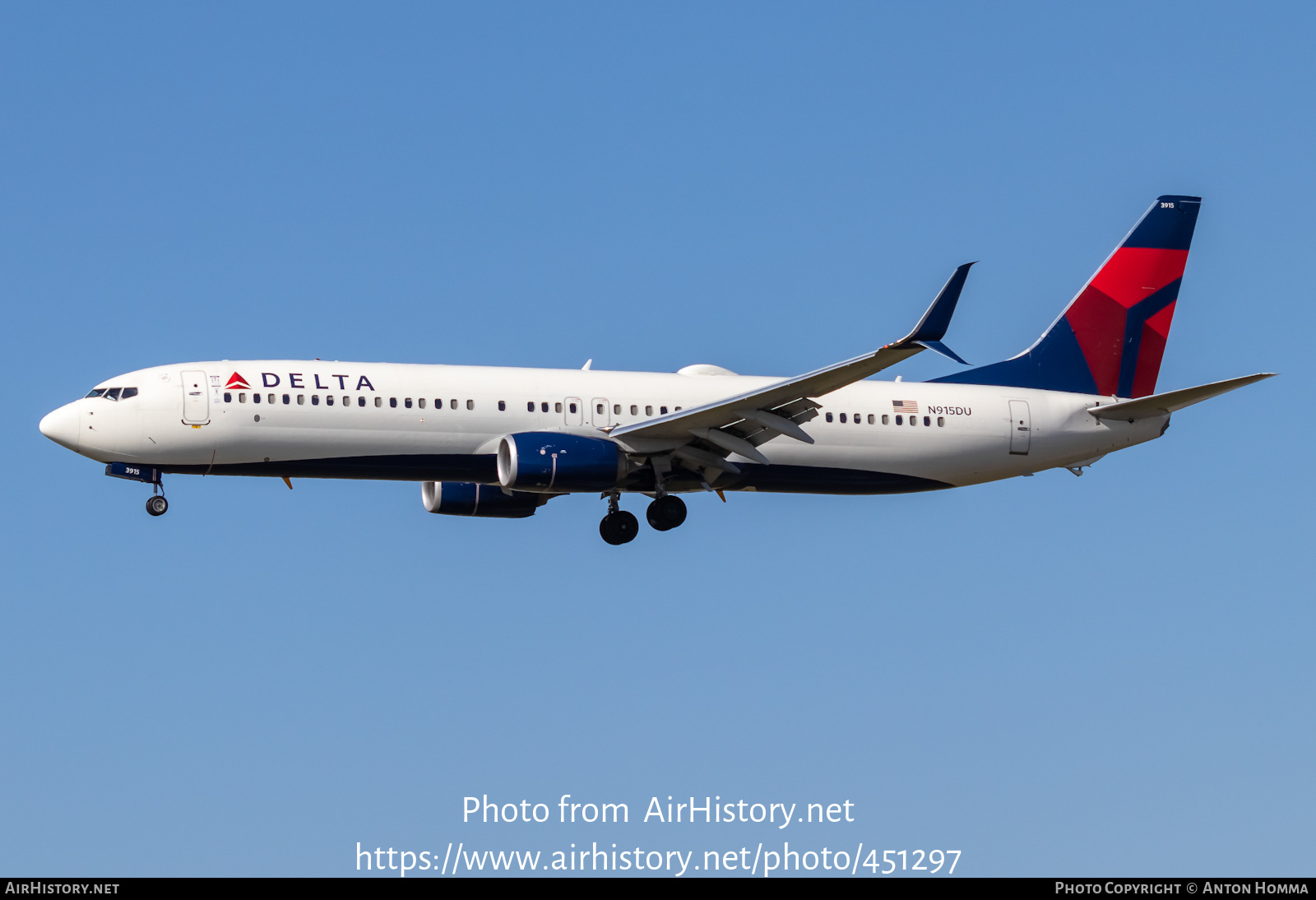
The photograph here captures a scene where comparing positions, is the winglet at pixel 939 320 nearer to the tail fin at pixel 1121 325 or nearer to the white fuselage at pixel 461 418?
the white fuselage at pixel 461 418

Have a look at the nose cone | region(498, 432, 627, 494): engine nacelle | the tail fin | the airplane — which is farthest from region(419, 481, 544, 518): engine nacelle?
the tail fin

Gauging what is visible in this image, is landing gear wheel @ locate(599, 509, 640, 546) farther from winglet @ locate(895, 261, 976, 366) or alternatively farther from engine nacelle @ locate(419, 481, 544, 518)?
winglet @ locate(895, 261, 976, 366)

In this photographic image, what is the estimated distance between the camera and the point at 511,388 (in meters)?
43.1

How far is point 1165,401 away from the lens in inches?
1794

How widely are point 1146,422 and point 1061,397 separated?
2.25 m

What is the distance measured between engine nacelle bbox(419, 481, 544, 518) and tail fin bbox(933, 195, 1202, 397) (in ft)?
38.1

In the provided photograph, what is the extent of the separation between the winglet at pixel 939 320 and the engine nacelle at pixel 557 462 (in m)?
8.15

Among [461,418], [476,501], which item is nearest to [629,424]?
[461,418]

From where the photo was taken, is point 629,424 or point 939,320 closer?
point 939,320

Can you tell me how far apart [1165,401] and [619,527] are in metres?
13.9

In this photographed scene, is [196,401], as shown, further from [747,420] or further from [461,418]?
[747,420]

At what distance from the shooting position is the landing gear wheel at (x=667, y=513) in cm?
4453

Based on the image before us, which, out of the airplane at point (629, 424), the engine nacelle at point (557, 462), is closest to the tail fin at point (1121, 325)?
Answer: the airplane at point (629, 424)

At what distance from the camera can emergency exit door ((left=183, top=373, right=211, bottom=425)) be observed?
135 ft
